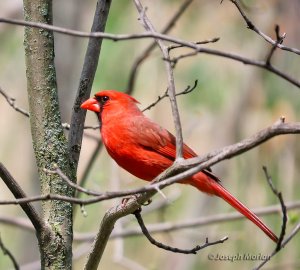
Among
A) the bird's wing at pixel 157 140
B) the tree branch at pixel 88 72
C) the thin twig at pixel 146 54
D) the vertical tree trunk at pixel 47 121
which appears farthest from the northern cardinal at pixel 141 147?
the vertical tree trunk at pixel 47 121

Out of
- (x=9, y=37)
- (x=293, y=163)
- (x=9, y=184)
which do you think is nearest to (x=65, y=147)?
(x=9, y=184)

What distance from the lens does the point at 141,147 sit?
3621 millimetres

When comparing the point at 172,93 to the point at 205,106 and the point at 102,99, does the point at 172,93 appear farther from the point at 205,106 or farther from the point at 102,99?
the point at 205,106

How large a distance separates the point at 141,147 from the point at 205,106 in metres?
1.99

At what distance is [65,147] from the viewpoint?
2.61m

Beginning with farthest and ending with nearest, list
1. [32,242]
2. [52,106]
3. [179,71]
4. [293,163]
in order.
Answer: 1. [179,71]
2. [32,242]
3. [293,163]
4. [52,106]

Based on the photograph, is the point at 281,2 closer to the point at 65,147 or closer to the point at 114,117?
the point at 114,117

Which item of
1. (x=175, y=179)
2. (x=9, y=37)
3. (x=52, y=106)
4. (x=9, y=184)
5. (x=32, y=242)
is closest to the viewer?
(x=175, y=179)

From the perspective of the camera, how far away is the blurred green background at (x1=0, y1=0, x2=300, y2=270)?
5.36 m

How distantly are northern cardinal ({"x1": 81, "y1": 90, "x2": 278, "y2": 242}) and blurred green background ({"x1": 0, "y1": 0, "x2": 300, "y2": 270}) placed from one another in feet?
4.00

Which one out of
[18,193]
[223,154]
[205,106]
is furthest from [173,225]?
[223,154]

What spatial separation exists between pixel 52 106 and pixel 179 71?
11.9 ft

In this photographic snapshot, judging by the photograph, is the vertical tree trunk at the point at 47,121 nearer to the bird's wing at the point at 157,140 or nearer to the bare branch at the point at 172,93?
the bare branch at the point at 172,93

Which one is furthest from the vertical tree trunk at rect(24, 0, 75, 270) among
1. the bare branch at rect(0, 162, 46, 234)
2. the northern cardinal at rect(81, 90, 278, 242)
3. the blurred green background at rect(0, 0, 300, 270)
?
the blurred green background at rect(0, 0, 300, 270)
